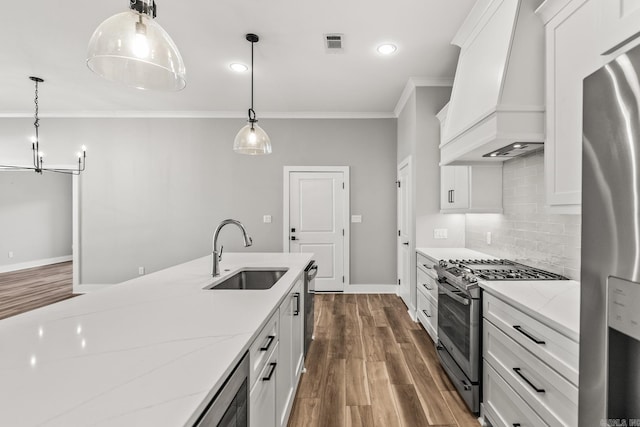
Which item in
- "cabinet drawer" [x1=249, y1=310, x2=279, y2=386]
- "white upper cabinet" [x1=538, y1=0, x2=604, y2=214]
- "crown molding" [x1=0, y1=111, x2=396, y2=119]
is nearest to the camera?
"cabinet drawer" [x1=249, y1=310, x2=279, y2=386]

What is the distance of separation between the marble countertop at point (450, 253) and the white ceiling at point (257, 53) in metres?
2.00

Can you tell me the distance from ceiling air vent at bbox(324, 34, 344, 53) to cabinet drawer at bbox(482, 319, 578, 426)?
8.53 feet

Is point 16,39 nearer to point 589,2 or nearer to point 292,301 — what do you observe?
point 292,301

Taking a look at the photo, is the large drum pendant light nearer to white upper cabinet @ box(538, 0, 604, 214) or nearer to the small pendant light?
the small pendant light

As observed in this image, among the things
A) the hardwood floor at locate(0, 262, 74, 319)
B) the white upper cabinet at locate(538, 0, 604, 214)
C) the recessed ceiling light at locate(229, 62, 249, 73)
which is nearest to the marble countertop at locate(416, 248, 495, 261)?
the white upper cabinet at locate(538, 0, 604, 214)

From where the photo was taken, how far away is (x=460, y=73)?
254 cm

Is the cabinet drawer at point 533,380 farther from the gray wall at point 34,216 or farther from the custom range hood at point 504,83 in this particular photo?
the gray wall at point 34,216

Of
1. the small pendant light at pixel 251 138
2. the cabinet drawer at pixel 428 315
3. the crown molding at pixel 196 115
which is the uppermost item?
the crown molding at pixel 196 115

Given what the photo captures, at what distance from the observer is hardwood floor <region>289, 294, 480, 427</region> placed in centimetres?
195

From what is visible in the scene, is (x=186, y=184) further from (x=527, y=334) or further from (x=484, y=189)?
(x=527, y=334)

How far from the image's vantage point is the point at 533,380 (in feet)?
4.68

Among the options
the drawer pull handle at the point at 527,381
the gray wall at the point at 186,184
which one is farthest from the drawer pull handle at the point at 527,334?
the gray wall at the point at 186,184

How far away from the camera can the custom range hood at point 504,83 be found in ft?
5.92

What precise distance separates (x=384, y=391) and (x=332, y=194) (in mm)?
3114
